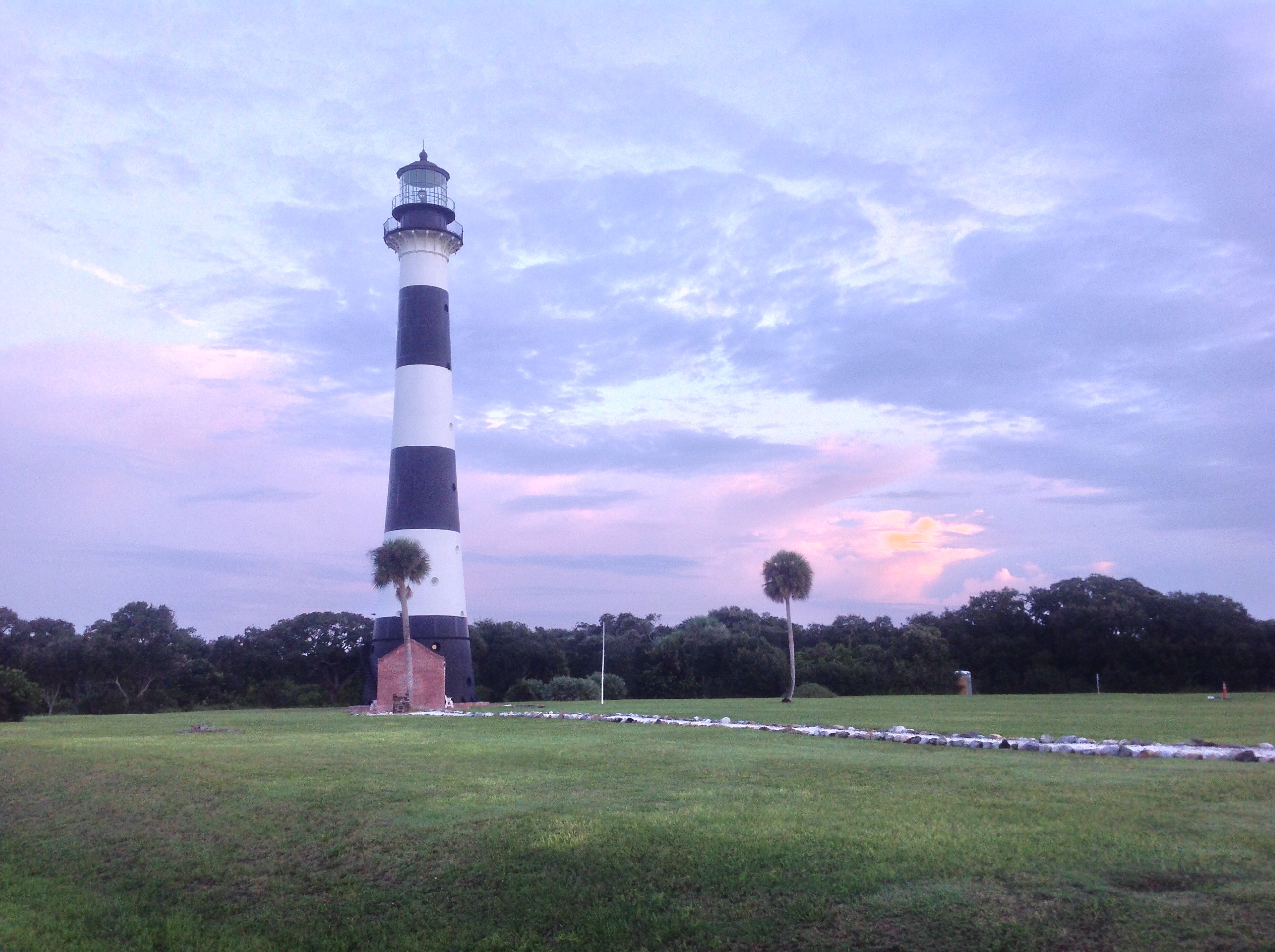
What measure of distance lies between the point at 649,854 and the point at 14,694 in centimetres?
2921

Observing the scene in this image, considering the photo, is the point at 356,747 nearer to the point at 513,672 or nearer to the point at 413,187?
the point at 413,187

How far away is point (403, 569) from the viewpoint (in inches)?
1425

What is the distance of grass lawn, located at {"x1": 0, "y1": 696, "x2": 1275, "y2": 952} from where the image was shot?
649 cm

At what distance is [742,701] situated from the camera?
41.9m

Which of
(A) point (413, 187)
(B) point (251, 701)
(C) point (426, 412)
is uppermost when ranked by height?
(A) point (413, 187)

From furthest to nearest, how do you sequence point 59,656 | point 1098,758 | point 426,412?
point 59,656 → point 426,412 → point 1098,758

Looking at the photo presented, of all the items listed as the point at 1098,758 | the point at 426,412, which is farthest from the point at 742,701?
the point at 1098,758

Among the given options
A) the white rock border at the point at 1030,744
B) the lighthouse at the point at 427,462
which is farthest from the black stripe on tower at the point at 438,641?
the white rock border at the point at 1030,744

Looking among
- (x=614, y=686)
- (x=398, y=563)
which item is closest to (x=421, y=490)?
(x=398, y=563)

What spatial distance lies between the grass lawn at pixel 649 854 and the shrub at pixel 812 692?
33.3 meters

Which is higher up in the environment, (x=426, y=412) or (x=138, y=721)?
(x=426, y=412)

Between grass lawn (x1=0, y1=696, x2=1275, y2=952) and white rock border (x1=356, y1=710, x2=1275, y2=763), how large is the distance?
29.0 inches

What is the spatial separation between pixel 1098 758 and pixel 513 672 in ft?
158

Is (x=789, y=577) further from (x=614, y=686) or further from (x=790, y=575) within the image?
(x=614, y=686)
